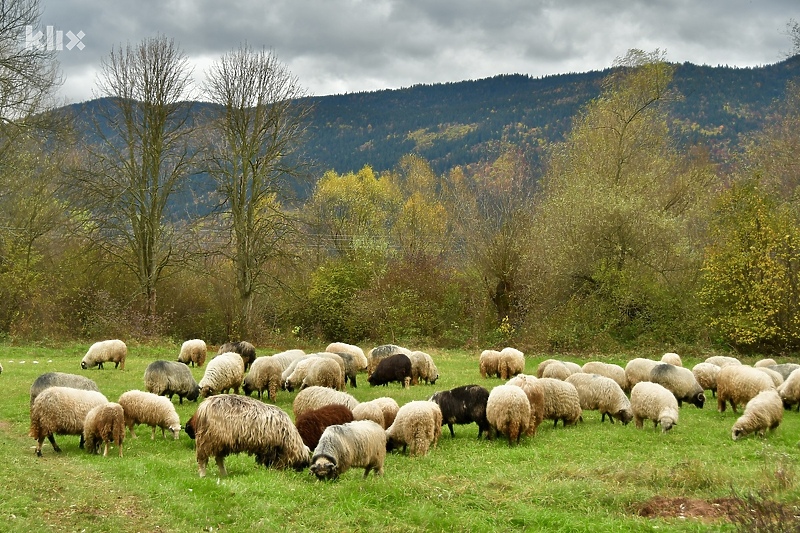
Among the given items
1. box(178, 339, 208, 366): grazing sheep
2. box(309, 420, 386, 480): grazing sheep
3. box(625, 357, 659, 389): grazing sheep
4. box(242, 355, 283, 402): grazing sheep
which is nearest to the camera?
box(309, 420, 386, 480): grazing sheep

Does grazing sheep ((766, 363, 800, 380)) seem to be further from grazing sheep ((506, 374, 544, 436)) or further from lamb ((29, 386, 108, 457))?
lamb ((29, 386, 108, 457))

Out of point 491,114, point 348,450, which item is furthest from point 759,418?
point 491,114

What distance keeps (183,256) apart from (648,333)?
2349 cm

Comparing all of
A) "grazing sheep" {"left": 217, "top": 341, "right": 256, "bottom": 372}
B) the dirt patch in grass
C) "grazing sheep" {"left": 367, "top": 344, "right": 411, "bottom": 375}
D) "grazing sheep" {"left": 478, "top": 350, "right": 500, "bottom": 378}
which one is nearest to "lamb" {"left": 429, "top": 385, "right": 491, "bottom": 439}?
the dirt patch in grass

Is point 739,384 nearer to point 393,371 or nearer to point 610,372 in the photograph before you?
point 610,372

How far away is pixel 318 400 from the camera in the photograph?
14141mm

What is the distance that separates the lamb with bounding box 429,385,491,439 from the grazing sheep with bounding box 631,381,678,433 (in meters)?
3.43

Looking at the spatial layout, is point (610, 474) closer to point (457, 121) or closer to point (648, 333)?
point (648, 333)

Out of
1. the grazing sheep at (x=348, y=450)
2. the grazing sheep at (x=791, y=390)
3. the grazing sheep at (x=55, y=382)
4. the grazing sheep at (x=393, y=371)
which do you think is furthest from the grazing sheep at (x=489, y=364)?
the grazing sheep at (x=55, y=382)

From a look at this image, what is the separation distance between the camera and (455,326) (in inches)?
1469

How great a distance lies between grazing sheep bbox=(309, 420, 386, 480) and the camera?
33.5 feet

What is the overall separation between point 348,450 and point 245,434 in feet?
5.50

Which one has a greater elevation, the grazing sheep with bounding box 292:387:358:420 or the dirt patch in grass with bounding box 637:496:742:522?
the grazing sheep with bounding box 292:387:358:420

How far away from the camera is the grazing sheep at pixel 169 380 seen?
17.1m
